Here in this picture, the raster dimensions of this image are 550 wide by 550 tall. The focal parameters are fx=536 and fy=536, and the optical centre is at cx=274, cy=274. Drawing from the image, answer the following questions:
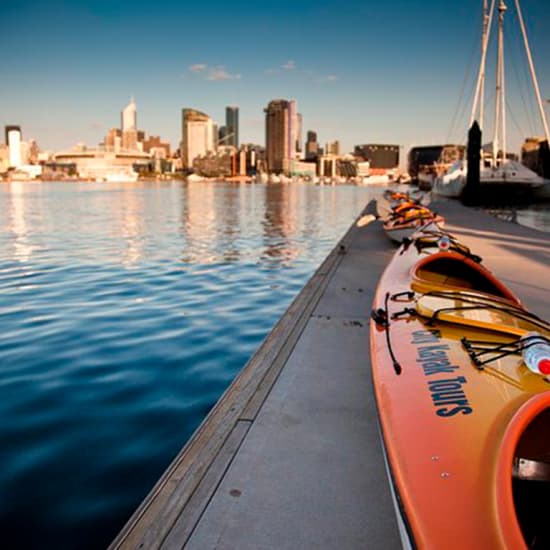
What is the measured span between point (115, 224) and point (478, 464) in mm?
32421

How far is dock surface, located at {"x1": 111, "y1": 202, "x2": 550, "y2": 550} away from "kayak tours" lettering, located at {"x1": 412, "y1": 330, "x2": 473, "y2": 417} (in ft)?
2.65

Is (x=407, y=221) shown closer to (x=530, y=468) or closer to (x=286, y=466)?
(x=286, y=466)

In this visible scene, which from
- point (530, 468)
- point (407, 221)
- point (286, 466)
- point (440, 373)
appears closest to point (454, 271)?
point (440, 373)

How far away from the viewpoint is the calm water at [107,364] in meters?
4.79

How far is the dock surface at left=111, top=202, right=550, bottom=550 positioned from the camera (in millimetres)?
3354

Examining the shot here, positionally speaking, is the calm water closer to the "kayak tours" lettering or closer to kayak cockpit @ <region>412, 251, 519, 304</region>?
the "kayak tours" lettering

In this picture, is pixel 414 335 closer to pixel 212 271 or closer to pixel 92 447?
pixel 92 447

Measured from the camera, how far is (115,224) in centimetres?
3306

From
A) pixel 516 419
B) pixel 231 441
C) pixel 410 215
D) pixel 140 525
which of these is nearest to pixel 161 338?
pixel 231 441

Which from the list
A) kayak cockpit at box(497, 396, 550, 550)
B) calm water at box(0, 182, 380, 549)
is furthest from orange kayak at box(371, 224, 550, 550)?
calm water at box(0, 182, 380, 549)

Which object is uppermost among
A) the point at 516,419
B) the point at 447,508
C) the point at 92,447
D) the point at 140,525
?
the point at 516,419

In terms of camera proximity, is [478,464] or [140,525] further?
[140,525]

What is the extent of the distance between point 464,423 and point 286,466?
1.54 metres

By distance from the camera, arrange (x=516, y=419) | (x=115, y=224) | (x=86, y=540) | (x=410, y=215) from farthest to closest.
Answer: (x=115, y=224), (x=410, y=215), (x=86, y=540), (x=516, y=419)
